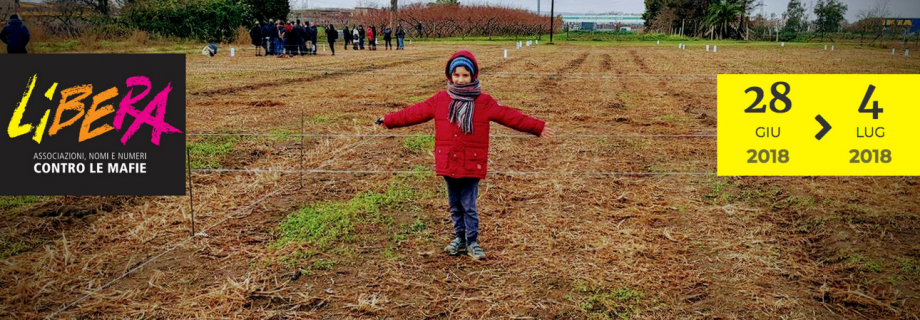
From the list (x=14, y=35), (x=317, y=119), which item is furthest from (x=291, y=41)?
(x=317, y=119)

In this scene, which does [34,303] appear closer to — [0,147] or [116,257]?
[116,257]

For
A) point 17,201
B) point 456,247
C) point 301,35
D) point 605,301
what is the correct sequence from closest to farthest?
point 605,301 < point 456,247 < point 17,201 < point 301,35

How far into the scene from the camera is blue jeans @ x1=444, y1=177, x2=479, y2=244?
4.53 m

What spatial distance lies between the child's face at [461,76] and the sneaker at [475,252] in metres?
1.22

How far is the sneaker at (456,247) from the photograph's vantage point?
15.6ft

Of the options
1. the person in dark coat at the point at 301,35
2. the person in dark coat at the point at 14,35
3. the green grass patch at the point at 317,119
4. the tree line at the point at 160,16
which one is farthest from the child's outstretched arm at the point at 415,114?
the tree line at the point at 160,16

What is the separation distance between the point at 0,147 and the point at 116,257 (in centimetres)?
177

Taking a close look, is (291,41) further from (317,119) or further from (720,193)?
(720,193)

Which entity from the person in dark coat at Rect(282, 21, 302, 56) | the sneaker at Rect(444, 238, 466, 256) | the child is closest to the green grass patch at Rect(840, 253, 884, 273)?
the child

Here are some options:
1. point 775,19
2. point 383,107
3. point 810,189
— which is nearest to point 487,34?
point 775,19

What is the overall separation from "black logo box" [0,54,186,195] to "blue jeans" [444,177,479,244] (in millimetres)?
2306

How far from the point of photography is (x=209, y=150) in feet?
27.3

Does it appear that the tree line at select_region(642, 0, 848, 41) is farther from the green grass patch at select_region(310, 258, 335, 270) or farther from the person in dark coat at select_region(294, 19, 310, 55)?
the green grass patch at select_region(310, 258, 335, 270)

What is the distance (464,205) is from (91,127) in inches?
130
